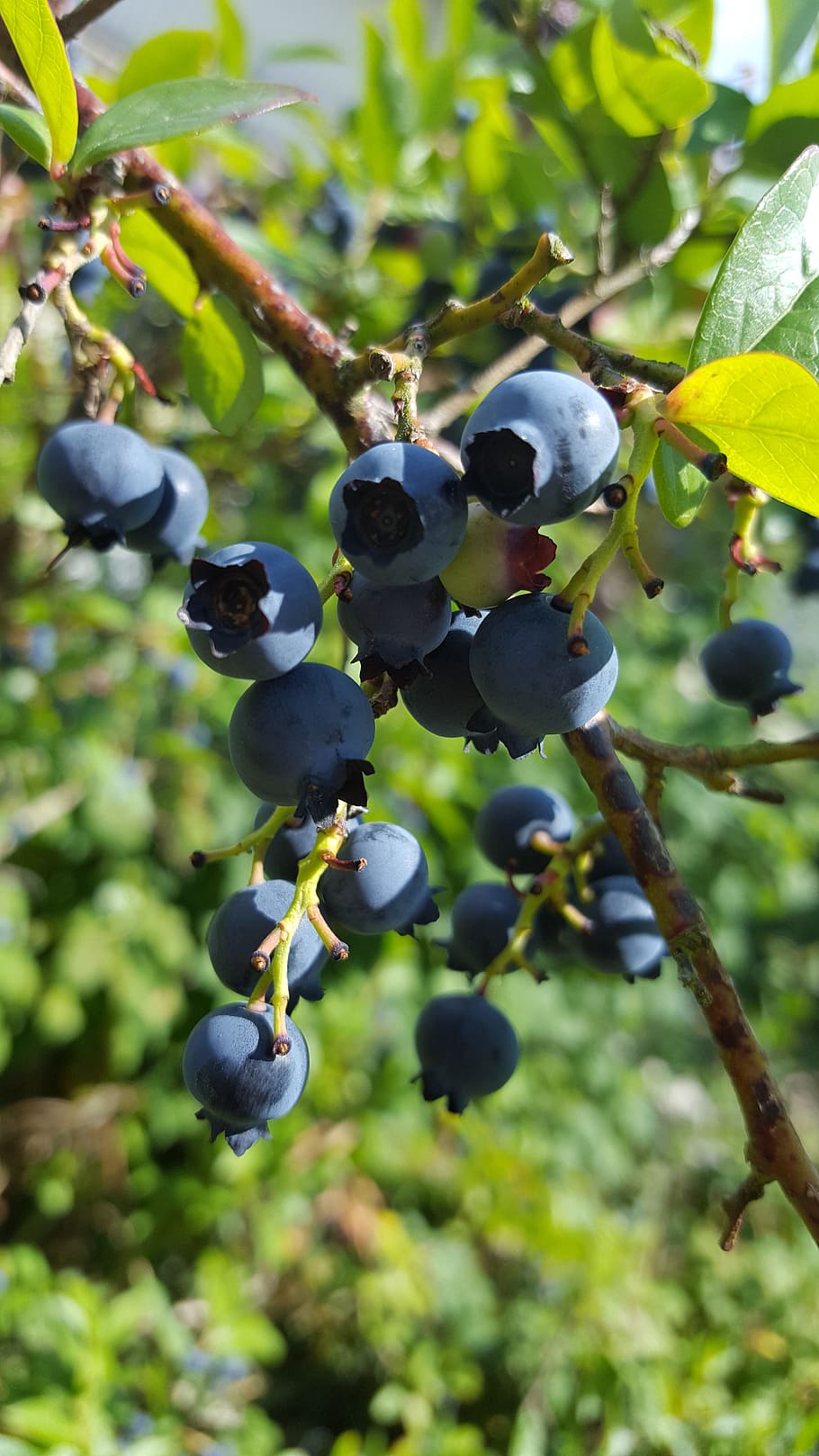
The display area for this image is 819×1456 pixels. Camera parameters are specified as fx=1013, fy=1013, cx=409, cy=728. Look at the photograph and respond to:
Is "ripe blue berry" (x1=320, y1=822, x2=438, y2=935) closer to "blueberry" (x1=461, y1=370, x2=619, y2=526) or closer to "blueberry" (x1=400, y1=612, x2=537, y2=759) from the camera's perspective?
"blueberry" (x1=400, y1=612, x2=537, y2=759)

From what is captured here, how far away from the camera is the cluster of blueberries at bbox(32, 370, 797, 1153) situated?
1.75 ft

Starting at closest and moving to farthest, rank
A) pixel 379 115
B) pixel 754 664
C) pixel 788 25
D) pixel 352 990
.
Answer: pixel 754 664 → pixel 788 25 → pixel 379 115 → pixel 352 990

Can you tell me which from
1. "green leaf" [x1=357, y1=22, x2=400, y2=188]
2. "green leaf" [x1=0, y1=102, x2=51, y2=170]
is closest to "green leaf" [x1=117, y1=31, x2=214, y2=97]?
"green leaf" [x1=0, y1=102, x2=51, y2=170]

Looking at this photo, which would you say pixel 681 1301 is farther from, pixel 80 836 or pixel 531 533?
pixel 531 533

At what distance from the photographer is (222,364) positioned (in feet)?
3.05

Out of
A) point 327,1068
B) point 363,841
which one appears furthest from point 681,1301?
point 363,841

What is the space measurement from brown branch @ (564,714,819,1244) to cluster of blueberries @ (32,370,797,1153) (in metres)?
0.08

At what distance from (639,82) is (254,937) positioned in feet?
3.35

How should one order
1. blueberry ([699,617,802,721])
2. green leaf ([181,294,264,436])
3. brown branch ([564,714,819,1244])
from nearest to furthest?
brown branch ([564,714,819,1244]) < green leaf ([181,294,264,436]) < blueberry ([699,617,802,721])

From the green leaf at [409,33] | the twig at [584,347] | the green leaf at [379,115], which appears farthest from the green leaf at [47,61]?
the green leaf at [409,33]

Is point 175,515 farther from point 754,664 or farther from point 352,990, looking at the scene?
point 352,990

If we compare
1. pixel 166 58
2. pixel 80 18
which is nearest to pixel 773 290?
pixel 80 18

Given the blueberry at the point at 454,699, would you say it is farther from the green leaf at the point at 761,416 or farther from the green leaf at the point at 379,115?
the green leaf at the point at 379,115

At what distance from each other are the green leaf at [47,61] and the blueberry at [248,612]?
380 mm
